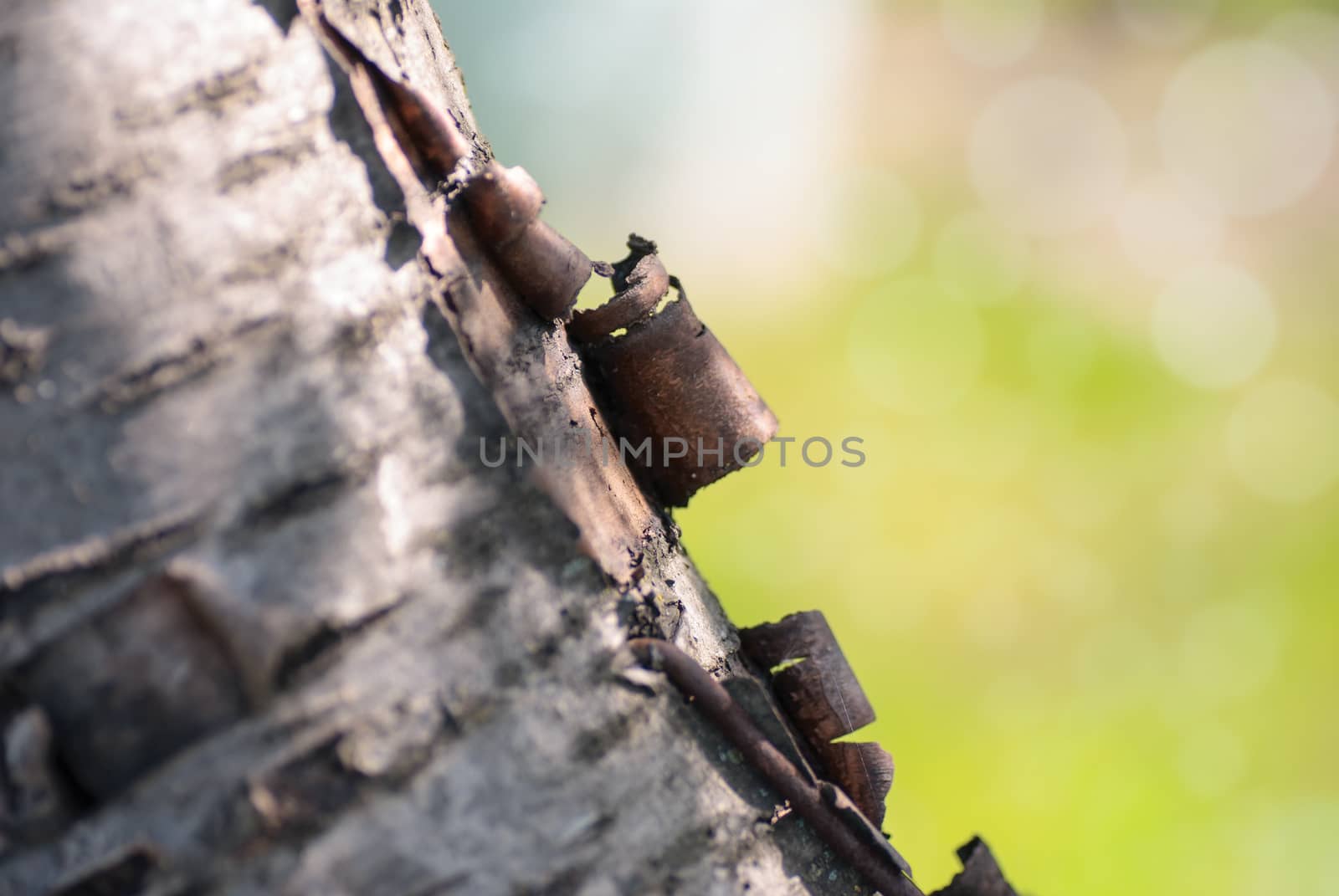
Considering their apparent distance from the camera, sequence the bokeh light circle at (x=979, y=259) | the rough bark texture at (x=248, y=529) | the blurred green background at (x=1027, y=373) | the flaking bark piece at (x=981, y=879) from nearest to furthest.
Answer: the rough bark texture at (x=248, y=529) < the flaking bark piece at (x=981, y=879) < the blurred green background at (x=1027, y=373) < the bokeh light circle at (x=979, y=259)

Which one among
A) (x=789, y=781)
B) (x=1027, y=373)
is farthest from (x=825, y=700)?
(x=1027, y=373)

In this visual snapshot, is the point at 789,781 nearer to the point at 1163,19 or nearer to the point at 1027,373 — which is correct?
the point at 1027,373

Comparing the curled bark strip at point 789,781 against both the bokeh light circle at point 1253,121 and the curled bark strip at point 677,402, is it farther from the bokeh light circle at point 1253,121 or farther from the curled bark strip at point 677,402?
the bokeh light circle at point 1253,121

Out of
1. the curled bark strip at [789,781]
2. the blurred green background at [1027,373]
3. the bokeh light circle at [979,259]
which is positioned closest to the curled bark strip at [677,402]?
the curled bark strip at [789,781]

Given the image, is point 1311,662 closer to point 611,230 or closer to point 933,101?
point 933,101

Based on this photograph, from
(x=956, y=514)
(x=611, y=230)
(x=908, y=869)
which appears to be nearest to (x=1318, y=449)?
(x=956, y=514)

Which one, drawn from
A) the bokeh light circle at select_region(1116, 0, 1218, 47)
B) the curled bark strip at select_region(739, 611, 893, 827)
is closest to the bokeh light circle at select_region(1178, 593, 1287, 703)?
the bokeh light circle at select_region(1116, 0, 1218, 47)

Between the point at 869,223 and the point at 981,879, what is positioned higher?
the point at 869,223
